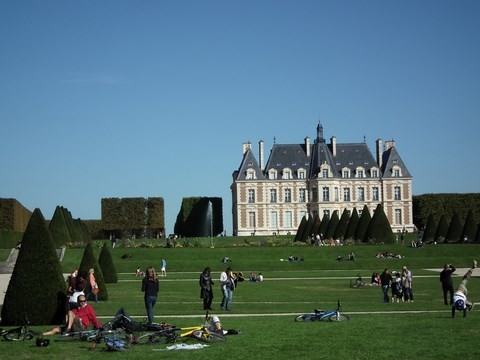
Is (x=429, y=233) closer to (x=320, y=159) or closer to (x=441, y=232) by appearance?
(x=441, y=232)

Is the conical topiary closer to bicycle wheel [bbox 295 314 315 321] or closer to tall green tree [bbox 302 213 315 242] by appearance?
bicycle wheel [bbox 295 314 315 321]

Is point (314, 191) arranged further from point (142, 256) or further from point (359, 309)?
point (359, 309)

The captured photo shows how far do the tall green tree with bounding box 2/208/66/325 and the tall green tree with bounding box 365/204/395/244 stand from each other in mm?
40349

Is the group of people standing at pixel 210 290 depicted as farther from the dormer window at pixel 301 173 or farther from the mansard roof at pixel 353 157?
the mansard roof at pixel 353 157

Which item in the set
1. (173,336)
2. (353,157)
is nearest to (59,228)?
(353,157)

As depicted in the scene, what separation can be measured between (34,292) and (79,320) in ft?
7.02

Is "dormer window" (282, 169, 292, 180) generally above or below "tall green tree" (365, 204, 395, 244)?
above

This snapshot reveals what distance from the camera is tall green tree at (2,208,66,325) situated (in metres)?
16.7

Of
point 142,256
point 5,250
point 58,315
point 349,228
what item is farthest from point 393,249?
point 58,315

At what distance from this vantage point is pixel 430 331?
1431 centimetres

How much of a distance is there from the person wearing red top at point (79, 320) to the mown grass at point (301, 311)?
112 cm

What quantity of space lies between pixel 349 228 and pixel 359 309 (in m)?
38.2

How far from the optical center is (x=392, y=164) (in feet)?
266

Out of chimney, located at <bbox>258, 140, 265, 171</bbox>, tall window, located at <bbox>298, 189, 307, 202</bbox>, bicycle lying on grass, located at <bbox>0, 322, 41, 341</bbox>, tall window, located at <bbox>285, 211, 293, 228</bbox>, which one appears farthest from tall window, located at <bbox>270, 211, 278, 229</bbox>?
bicycle lying on grass, located at <bbox>0, 322, 41, 341</bbox>
